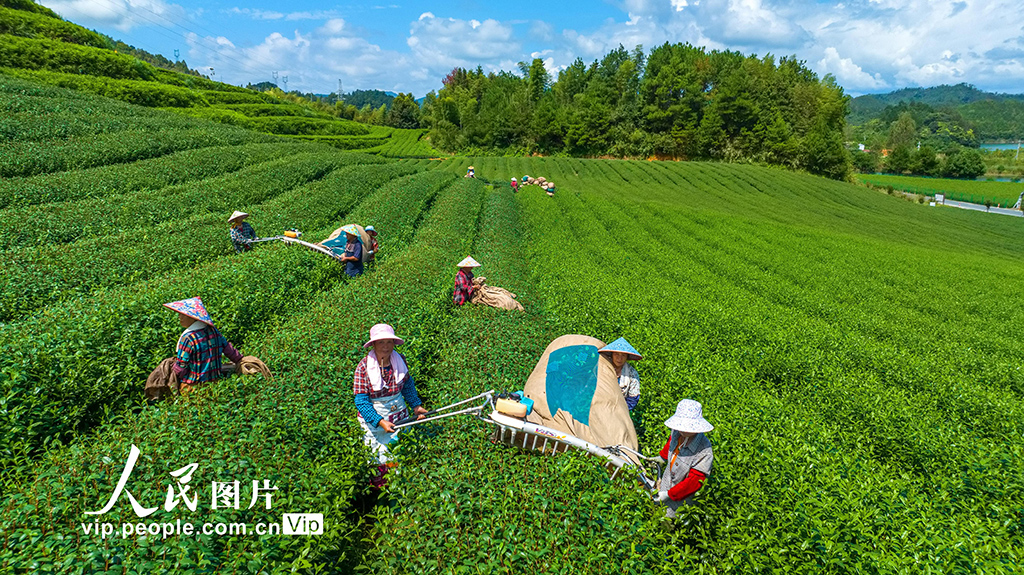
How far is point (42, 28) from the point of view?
135 feet

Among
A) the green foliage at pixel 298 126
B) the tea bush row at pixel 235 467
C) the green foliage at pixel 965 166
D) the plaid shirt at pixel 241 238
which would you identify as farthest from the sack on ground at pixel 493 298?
the green foliage at pixel 965 166

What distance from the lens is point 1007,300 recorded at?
→ 16203 millimetres

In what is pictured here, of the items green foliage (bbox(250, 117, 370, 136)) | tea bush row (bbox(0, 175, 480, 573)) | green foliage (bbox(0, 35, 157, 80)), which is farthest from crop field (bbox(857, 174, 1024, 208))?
green foliage (bbox(0, 35, 157, 80))

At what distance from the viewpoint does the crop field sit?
64.5 meters

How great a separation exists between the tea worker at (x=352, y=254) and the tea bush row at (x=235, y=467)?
4886 mm

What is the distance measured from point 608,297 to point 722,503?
7.07 m

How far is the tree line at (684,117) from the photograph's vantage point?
65.9 m

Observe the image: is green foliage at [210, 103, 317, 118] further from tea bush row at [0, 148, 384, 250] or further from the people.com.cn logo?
the people.com.cn logo

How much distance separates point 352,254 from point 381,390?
7.78 m

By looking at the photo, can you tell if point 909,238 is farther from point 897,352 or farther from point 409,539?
point 409,539

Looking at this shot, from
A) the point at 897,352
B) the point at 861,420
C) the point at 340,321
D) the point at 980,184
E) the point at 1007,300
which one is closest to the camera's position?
the point at 861,420

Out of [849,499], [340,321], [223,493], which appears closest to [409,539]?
[223,493]

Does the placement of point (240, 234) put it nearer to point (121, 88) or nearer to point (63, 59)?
point (121, 88)

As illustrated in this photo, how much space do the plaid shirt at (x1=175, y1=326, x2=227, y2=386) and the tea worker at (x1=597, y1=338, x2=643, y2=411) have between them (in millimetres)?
5242
